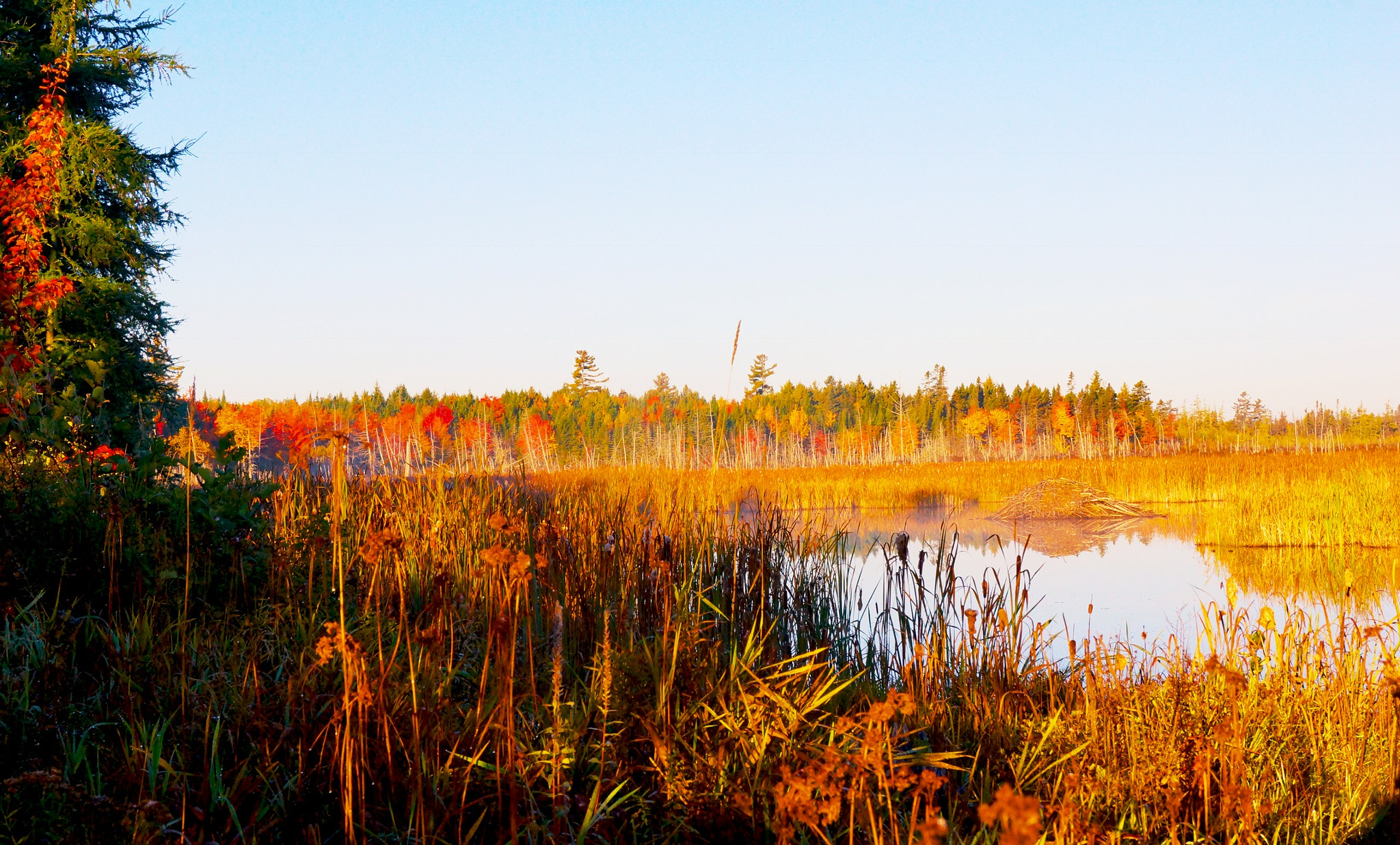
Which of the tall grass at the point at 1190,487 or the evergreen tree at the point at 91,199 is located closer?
the tall grass at the point at 1190,487

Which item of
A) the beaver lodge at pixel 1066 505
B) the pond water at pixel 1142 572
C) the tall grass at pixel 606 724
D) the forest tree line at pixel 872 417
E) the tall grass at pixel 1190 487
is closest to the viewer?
the tall grass at pixel 606 724

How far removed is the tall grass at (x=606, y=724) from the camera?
1.92 metres

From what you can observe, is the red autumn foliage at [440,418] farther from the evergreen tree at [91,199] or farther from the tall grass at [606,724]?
the tall grass at [606,724]

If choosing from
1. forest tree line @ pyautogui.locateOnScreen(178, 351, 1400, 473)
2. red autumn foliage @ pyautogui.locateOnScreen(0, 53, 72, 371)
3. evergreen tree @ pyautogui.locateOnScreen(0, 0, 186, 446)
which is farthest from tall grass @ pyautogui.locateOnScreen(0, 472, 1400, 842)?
forest tree line @ pyautogui.locateOnScreen(178, 351, 1400, 473)

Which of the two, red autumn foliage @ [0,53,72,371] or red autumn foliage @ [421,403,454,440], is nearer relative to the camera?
red autumn foliage @ [0,53,72,371]

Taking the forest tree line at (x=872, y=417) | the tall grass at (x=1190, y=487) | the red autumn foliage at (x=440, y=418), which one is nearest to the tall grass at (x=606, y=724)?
the tall grass at (x=1190, y=487)

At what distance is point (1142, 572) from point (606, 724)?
27.1ft

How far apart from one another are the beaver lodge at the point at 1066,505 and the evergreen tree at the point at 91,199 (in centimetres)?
1439

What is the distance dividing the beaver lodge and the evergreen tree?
47.2 feet

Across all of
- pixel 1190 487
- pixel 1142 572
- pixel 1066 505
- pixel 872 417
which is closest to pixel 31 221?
pixel 1142 572

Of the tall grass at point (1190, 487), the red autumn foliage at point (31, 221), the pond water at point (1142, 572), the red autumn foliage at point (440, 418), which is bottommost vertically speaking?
the pond water at point (1142, 572)

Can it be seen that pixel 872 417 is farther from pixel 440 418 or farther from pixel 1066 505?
pixel 1066 505

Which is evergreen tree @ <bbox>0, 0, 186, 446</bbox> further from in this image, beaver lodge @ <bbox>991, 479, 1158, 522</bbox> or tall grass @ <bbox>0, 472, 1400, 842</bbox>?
beaver lodge @ <bbox>991, 479, 1158, 522</bbox>

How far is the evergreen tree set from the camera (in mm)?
12570
